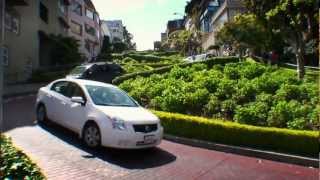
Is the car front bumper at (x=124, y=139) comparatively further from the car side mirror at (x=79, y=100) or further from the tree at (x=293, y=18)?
the tree at (x=293, y=18)

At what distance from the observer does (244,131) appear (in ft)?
43.3

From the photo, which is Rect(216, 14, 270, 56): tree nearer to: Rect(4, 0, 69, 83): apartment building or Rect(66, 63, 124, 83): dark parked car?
Rect(66, 63, 124, 83): dark parked car

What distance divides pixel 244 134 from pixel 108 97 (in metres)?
3.58

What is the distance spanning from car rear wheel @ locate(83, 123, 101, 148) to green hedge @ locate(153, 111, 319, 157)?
3176 millimetres

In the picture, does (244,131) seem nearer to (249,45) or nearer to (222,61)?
(222,61)

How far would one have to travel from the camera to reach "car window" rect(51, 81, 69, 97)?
13.8 m

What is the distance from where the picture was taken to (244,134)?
13195mm

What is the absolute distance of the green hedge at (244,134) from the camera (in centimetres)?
1232

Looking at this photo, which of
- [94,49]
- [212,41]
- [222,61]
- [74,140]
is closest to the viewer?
[74,140]

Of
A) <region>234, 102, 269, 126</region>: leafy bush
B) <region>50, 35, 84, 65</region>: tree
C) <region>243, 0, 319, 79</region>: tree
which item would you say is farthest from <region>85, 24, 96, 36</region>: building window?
<region>234, 102, 269, 126</region>: leafy bush

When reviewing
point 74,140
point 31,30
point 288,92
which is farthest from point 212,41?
point 74,140

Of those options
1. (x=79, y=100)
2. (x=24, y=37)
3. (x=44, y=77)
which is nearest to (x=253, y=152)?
(x=79, y=100)

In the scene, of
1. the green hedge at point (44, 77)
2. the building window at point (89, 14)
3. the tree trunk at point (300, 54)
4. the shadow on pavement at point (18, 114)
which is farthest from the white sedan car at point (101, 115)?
the building window at point (89, 14)

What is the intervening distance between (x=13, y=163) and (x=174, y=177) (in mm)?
4880
